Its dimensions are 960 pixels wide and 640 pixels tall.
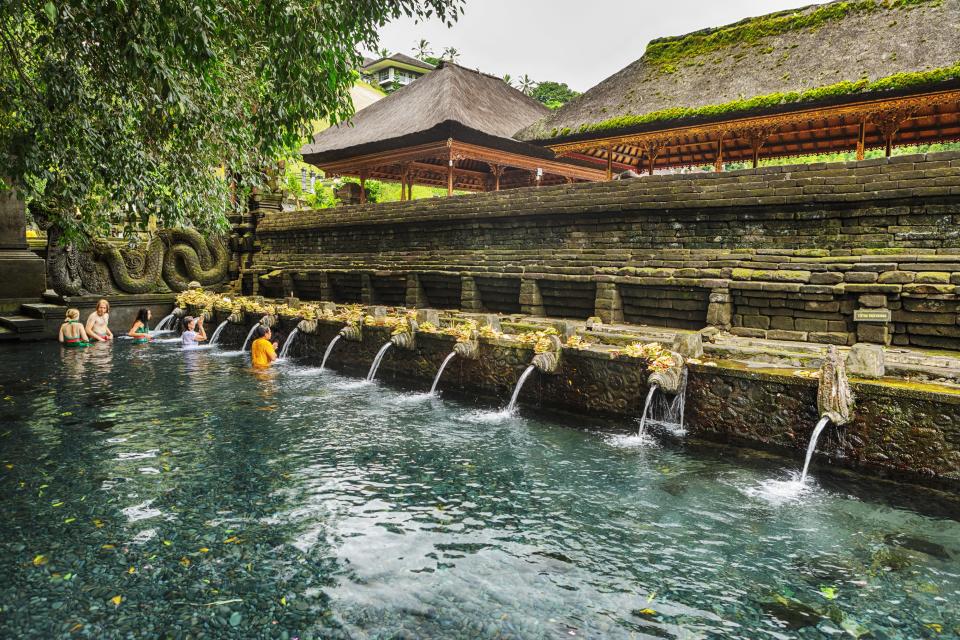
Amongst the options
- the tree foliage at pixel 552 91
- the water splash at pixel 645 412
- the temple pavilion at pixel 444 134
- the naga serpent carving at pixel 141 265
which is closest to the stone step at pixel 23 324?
the naga serpent carving at pixel 141 265

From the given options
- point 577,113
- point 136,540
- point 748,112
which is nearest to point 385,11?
point 136,540

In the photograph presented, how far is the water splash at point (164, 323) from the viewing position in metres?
15.8

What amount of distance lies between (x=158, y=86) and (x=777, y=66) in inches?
456

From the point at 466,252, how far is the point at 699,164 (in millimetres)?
9988

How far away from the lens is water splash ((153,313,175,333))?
1577 centimetres

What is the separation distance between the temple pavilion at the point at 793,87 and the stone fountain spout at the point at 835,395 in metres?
7.46

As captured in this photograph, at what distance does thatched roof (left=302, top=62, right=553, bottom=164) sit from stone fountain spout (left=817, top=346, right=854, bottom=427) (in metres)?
12.5

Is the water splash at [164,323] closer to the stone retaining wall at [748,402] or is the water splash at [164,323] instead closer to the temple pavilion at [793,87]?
the stone retaining wall at [748,402]

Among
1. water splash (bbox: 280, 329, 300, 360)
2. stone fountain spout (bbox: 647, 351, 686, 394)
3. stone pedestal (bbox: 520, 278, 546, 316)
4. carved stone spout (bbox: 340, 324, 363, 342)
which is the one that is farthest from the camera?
water splash (bbox: 280, 329, 300, 360)

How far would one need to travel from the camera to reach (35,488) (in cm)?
478

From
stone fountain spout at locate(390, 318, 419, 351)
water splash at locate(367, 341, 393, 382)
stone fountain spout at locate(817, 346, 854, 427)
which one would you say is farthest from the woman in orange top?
stone fountain spout at locate(817, 346, 854, 427)

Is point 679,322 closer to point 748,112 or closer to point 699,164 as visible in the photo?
point 748,112

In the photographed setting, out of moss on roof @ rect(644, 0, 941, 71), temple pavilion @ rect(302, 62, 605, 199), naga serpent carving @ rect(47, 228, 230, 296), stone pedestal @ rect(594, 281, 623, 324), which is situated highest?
moss on roof @ rect(644, 0, 941, 71)

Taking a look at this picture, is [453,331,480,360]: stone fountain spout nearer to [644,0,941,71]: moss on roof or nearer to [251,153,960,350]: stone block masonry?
[251,153,960,350]: stone block masonry
